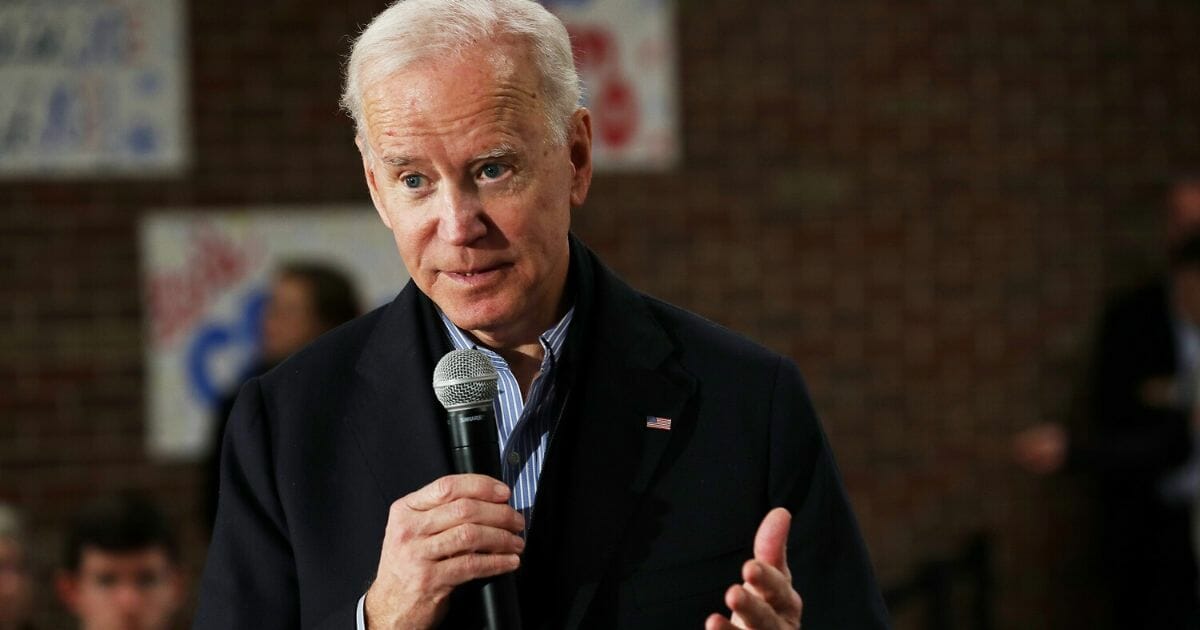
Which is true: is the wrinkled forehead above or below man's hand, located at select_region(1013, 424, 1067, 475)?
above

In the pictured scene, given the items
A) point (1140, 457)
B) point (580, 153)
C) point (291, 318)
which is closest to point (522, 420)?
point (580, 153)

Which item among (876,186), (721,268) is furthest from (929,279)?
(721,268)

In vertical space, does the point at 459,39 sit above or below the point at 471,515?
above

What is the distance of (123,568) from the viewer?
4402mm

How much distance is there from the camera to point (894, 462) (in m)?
6.51

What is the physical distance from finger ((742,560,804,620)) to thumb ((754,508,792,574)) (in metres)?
0.01

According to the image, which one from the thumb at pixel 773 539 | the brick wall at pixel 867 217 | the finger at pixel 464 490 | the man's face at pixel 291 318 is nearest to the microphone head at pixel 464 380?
the finger at pixel 464 490

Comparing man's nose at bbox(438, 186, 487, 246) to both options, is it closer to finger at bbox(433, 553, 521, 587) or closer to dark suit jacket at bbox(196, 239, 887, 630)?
dark suit jacket at bbox(196, 239, 887, 630)

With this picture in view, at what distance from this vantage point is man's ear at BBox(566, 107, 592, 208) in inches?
73.9

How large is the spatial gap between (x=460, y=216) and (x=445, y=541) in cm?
35

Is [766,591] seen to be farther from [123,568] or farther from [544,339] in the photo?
[123,568]

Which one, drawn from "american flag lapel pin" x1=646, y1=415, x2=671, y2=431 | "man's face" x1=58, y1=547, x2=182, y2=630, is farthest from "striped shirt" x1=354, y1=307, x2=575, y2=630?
"man's face" x1=58, y1=547, x2=182, y2=630

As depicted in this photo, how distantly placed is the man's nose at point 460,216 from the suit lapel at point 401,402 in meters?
0.20

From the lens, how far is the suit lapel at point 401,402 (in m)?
1.81
